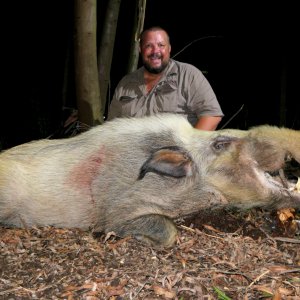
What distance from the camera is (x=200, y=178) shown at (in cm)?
390

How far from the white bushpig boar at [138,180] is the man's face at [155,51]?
1834 millimetres

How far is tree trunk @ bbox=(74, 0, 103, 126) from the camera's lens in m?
5.24

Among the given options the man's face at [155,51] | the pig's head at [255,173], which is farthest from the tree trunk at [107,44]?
the pig's head at [255,173]

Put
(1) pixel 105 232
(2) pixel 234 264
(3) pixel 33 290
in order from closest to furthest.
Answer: (3) pixel 33 290, (2) pixel 234 264, (1) pixel 105 232

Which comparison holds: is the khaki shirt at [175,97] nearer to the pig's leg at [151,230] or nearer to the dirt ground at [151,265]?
the dirt ground at [151,265]

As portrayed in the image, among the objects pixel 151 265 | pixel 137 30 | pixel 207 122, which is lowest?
pixel 151 265

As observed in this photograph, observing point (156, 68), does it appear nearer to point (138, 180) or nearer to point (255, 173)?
point (138, 180)

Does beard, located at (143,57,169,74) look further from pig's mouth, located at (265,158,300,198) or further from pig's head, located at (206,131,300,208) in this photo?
pig's mouth, located at (265,158,300,198)

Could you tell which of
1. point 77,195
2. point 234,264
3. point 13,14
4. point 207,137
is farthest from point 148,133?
point 13,14

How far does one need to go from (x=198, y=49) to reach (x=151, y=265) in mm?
11943

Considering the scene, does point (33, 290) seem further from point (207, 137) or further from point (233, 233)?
point (207, 137)

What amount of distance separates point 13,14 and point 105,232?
1231cm

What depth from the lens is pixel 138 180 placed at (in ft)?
12.6

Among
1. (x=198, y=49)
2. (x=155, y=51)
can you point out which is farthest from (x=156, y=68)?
(x=198, y=49)
